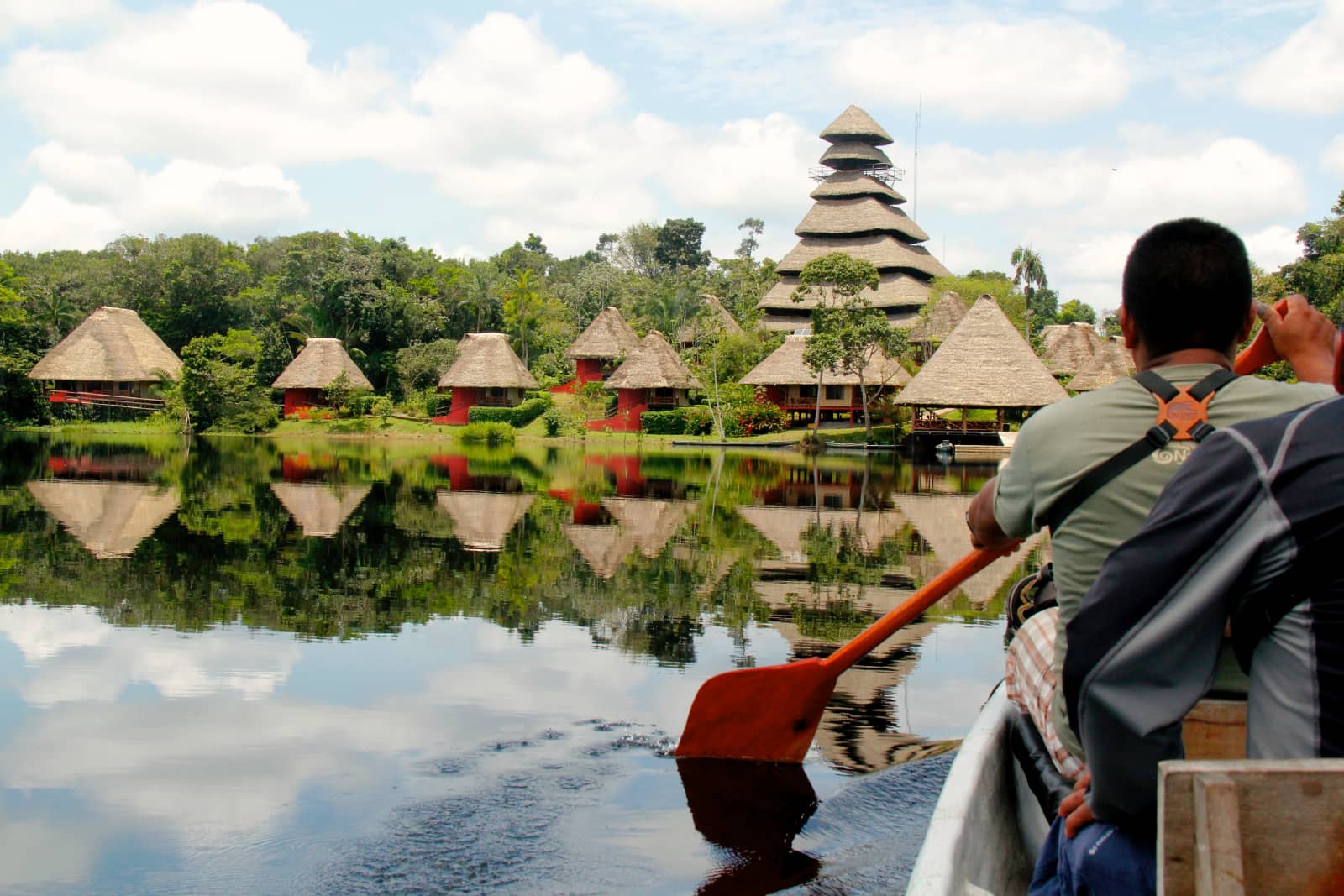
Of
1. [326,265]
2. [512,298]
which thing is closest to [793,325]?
[512,298]

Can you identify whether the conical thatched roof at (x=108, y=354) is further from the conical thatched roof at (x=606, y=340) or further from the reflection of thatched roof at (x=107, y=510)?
the reflection of thatched roof at (x=107, y=510)

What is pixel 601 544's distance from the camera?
12.3 meters

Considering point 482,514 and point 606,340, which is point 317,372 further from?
point 482,514

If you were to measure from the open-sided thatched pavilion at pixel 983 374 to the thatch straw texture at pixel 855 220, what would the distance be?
12.1 metres

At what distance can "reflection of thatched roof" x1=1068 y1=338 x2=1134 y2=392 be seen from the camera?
3791cm

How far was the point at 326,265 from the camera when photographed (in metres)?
43.8

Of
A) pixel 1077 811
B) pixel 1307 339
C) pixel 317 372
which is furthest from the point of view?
pixel 317 372

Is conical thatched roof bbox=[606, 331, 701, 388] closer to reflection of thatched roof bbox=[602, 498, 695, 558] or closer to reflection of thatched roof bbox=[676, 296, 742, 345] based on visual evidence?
reflection of thatched roof bbox=[676, 296, 742, 345]

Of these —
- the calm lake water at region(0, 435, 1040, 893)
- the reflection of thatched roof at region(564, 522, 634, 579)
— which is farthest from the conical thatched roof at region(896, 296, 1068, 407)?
the reflection of thatched roof at region(564, 522, 634, 579)

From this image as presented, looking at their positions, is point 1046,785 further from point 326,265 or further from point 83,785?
point 326,265

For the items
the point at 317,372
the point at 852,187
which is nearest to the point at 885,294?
the point at 852,187

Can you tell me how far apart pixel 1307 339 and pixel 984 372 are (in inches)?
1169

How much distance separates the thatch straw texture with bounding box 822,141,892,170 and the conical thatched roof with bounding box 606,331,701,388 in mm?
12434

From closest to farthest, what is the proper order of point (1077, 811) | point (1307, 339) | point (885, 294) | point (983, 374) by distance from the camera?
point (1077, 811) < point (1307, 339) < point (983, 374) < point (885, 294)
